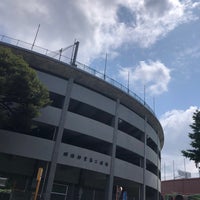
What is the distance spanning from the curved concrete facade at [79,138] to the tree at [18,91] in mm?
4592

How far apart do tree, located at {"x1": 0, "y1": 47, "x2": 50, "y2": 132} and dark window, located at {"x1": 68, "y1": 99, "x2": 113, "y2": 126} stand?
33.5ft

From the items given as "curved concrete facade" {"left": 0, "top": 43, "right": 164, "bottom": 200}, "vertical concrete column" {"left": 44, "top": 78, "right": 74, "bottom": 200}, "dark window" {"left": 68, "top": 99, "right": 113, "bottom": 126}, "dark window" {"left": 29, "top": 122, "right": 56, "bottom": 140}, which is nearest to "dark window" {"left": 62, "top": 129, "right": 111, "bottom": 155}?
"curved concrete facade" {"left": 0, "top": 43, "right": 164, "bottom": 200}

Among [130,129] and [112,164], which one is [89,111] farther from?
[130,129]

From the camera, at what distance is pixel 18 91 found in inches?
773

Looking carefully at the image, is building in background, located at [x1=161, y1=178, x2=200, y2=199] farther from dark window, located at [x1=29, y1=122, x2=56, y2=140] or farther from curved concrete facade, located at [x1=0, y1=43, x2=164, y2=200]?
dark window, located at [x1=29, y1=122, x2=56, y2=140]

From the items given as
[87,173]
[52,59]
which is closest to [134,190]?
[87,173]

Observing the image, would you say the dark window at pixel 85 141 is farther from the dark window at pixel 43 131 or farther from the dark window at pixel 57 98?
the dark window at pixel 57 98

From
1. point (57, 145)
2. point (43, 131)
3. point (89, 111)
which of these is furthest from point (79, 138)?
point (57, 145)

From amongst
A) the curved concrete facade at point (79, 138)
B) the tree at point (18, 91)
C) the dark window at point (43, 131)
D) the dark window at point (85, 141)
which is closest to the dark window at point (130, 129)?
the curved concrete facade at point (79, 138)

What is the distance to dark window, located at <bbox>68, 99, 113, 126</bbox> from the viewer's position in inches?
1254

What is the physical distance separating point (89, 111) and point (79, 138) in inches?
143

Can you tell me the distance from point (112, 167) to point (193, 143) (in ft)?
30.6

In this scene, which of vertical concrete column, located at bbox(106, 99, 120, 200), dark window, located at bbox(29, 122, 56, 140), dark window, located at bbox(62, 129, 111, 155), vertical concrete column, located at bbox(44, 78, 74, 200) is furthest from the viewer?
dark window, located at bbox(62, 129, 111, 155)

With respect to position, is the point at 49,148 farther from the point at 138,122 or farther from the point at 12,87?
the point at 138,122
